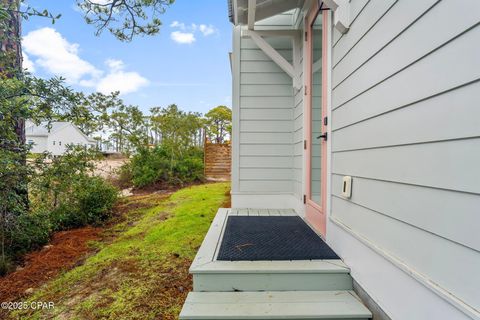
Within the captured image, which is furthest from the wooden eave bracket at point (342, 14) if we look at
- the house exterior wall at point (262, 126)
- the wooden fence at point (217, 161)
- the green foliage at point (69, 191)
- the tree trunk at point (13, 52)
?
the wooden fence at point (217, 161)

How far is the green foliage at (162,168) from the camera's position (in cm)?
793

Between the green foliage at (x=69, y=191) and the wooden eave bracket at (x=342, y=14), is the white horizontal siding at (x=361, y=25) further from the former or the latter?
the green foliage at (x=69, y=191)

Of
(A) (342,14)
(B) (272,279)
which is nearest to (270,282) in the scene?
(B) (272,279)

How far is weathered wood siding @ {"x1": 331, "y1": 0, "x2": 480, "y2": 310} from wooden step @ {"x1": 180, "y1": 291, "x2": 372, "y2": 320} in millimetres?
420

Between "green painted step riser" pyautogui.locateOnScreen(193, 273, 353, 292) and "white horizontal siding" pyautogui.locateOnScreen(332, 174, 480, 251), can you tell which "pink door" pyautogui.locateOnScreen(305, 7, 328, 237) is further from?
"white horizontal siding" pyautogui.locateOnScreen(332, 174, 480, 251)

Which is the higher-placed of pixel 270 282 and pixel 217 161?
pixel 217 161

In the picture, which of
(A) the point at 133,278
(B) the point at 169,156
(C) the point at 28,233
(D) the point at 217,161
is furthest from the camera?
(D) the point at 217,161

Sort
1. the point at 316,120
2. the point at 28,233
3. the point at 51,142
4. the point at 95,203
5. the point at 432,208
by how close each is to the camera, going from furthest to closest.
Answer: the point at 51,142
the point at 95,203
the point at 28,233
the point at 316,120
the point at 432,208

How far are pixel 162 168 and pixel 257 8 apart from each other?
6.08 m

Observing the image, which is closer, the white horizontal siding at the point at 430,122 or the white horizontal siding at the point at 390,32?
the white horizontal siding at the point at 430,122

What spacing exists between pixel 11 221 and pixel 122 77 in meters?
10.8

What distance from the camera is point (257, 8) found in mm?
3205

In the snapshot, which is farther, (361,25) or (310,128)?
(310,128)

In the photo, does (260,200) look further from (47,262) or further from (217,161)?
(217,161)
